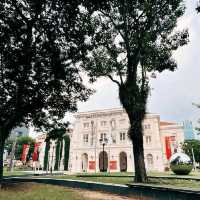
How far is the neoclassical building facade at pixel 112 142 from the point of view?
166 feet

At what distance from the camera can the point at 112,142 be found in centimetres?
5450

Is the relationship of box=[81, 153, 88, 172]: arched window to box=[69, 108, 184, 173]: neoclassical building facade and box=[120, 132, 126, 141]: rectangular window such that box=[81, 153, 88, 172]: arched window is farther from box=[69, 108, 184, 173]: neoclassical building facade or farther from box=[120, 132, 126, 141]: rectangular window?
box=[120, 132, 126, 141]: rectangular window

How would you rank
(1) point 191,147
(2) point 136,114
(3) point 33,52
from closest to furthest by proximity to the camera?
(3) point 33,52 → (2) point 136,114 → (1) point 191,147

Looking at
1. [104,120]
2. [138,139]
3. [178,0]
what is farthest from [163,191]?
[104,120]

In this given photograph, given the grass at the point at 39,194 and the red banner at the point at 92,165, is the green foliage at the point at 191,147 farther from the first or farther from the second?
the grass at the point at 39,194

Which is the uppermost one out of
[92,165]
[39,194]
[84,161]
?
[84,161]

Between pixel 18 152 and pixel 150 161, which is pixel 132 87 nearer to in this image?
pixel 150 161

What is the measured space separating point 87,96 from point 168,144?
98.9ft

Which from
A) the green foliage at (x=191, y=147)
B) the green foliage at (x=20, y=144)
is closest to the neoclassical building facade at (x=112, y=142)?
the green foliage at (x=191, y=147)

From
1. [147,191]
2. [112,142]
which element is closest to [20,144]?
[112,142]

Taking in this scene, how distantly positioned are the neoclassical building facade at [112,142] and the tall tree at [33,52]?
123 feet

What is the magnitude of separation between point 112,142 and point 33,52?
44.9m

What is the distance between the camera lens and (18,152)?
78.2 meters

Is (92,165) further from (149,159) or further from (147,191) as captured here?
(147,191)
